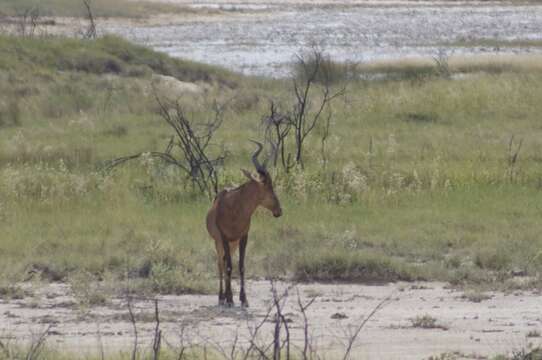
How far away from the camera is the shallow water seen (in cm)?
4571

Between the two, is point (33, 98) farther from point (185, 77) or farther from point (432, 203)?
point (432, 203)

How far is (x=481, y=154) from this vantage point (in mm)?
19016

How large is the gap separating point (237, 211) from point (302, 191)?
528 cm

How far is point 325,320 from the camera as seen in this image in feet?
33.9

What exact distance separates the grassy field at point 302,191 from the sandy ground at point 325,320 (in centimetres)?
40

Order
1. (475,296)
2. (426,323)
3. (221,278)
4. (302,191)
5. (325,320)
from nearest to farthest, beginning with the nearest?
(426,323)
(325,320)
(221,278)
(475,296)
(302,191)

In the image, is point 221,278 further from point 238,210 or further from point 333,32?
point 333,32

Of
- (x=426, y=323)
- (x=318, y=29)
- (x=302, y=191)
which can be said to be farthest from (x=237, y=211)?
(x=318, y=29)

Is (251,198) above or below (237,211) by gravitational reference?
above

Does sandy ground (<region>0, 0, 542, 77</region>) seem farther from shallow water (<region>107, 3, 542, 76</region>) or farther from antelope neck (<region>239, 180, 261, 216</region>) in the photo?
antelope neck (<region>239, 180, 261, 216</region>)

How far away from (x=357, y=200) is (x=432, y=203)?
0.93 meters

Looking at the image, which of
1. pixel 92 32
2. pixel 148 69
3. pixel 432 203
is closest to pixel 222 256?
pixel 432 203

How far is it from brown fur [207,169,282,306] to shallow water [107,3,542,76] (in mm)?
25768

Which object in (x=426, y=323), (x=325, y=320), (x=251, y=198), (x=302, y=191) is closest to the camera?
(x=426, y=323)
